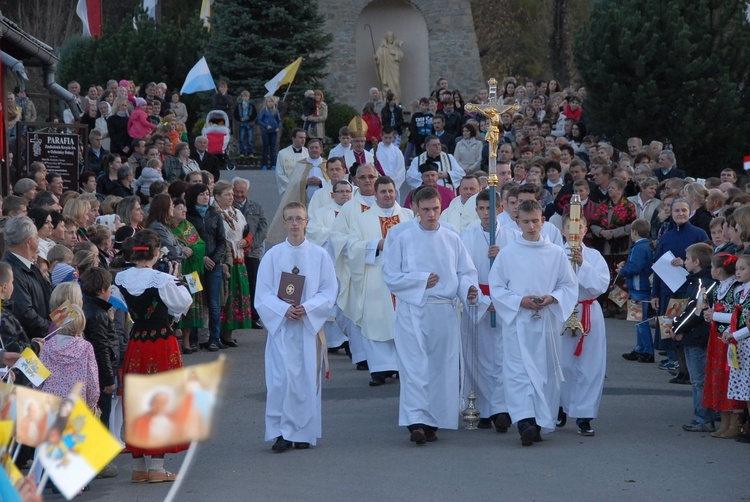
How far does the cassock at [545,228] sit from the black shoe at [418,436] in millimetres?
1849

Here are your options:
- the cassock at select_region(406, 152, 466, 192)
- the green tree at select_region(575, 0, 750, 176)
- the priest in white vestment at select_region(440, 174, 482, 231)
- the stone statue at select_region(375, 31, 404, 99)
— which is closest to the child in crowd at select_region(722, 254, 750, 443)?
the priest in white vestment at select_region(440, 174, 482, 231)

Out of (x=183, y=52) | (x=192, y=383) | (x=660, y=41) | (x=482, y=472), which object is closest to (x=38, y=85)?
(x=183, y=52)

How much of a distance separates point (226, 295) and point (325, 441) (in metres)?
4.93

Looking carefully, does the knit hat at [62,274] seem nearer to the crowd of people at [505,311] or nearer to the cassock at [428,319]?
the crowd of people at [505,311]

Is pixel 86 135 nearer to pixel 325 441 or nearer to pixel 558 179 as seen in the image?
pixel 558 179

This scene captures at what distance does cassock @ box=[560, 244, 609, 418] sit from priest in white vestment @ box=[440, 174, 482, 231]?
2.55 m

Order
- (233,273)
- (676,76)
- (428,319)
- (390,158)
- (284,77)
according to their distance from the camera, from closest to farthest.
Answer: (428,319) < (233,273) < (390,158) < (676,76) < (284,77)

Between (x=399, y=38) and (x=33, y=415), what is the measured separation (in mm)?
31646

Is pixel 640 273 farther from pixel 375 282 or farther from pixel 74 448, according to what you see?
pixel 74 448

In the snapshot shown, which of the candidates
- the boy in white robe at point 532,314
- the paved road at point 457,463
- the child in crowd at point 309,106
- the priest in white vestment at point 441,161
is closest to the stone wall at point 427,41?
the child in crowd at point 309,106

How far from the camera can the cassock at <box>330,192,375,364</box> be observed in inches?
515

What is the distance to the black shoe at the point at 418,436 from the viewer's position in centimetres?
934

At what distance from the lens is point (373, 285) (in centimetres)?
1295

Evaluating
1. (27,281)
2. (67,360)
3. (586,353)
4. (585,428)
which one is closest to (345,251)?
(586,353)
